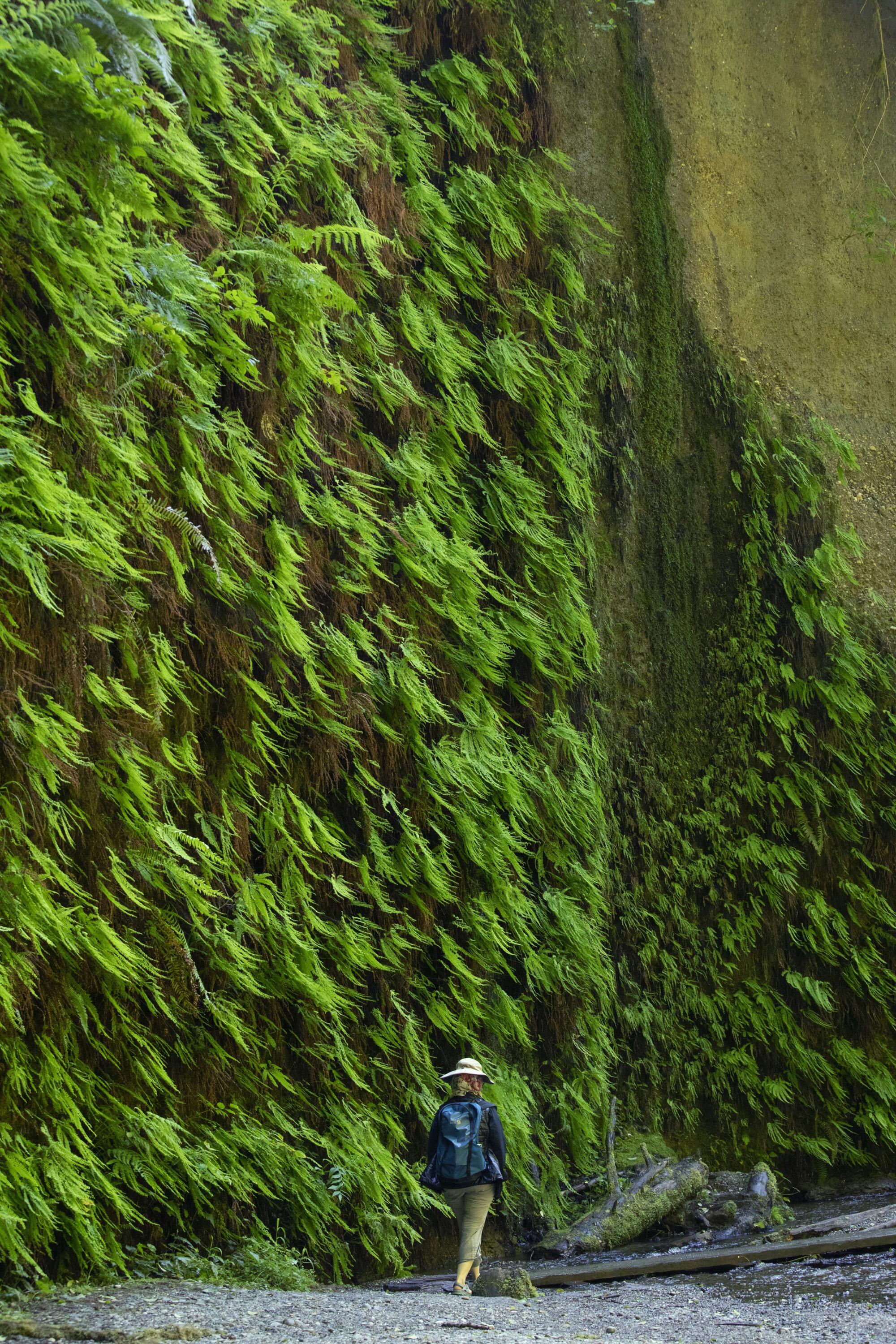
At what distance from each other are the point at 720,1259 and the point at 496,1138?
5.06 ft

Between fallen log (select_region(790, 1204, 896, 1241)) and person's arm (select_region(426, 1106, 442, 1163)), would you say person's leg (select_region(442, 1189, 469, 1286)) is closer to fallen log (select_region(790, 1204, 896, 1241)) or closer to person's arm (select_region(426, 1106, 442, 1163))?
person's arm (select_region(426, 1106, 442, 1163))

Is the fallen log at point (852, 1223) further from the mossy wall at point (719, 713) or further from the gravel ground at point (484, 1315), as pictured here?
the mossy wall at point (719, 713)

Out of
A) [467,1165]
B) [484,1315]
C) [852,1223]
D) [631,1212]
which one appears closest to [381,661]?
[467,1165]

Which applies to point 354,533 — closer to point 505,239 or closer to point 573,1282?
point 505,239

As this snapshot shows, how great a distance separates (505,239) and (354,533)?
3.20 meters

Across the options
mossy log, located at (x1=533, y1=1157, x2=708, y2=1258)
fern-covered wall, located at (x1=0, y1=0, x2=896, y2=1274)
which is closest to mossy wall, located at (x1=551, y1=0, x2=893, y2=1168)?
fern-covered wall, located at (x1=0, y1=0, x2=896, y2=1274)

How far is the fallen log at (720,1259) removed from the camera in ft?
18.5

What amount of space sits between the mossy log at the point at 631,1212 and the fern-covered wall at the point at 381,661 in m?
0.30

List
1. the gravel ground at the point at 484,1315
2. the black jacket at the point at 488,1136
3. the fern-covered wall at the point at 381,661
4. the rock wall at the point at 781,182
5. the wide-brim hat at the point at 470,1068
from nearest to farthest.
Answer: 1. the gravel ground at the point at 484,1315
2. the fern-covered wall at the point at 381,661
3. the black jacket at the point at 488,1136
4. the wide-brim hat at the point at 470,1068
5. the rock wall at the point at 781,182

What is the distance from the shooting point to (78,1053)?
482 cm

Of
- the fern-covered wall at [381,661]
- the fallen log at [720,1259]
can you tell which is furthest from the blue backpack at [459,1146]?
the fallen log at [720,1259]

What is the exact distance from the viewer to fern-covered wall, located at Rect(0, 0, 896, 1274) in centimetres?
472

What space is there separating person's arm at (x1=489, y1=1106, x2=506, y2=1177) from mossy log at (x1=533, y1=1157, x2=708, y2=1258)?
166 centimetres

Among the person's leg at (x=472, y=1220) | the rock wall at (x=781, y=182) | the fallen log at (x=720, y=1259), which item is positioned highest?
the rock wall at (x=781, y=182)
